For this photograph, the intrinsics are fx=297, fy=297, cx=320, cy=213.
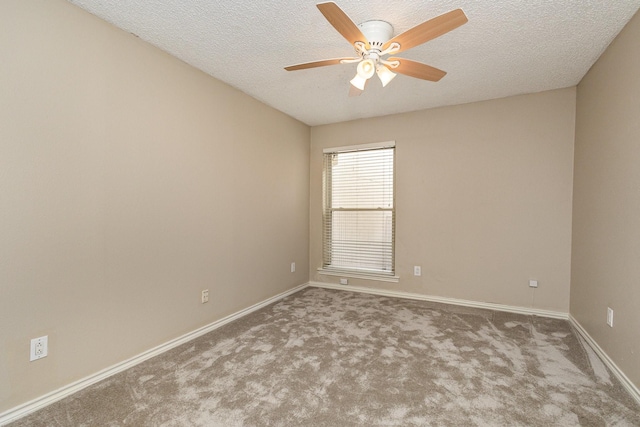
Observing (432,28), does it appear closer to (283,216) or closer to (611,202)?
(611,202)

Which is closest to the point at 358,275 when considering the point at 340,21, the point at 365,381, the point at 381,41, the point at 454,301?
the point at 454,301

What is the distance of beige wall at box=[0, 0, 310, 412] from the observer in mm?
1617

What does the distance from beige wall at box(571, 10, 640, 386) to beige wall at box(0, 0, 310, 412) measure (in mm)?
3097

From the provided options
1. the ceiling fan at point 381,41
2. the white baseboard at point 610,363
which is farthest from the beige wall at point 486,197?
the ceiling fan at point 381,41

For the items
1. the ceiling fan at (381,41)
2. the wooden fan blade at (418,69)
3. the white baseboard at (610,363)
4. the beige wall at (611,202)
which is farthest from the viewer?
the wooden fan blade at (418,69)

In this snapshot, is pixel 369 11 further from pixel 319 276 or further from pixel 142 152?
pixel 319 276

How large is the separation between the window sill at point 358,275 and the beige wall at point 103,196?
4.93 feet

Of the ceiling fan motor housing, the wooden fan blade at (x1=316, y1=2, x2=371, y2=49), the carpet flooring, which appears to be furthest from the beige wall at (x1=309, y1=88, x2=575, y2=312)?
the wooden fan blade at (x1=316, y1=2, x2=371, y2=49)

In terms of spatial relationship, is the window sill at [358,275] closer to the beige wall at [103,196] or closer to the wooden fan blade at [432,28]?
the beige wall at [103,196]

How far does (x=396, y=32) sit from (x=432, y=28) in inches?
22.9

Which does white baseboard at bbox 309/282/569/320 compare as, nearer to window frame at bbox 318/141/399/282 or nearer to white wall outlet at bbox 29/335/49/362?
window frame at bbox 318/141/399/282

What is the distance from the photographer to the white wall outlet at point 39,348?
1668mm

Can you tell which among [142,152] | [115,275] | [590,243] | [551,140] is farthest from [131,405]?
[551,140]

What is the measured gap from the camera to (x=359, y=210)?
4188mm
